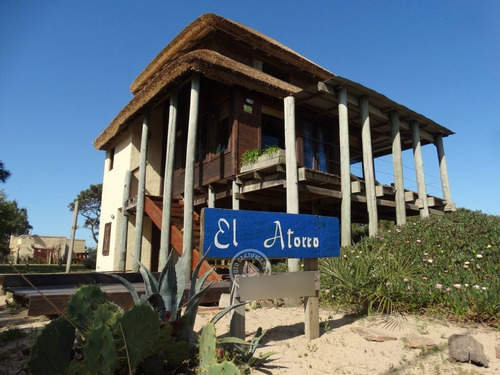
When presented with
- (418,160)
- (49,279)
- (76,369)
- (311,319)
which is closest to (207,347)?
(76,369)

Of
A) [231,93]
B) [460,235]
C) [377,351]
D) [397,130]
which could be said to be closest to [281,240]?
[377,351]

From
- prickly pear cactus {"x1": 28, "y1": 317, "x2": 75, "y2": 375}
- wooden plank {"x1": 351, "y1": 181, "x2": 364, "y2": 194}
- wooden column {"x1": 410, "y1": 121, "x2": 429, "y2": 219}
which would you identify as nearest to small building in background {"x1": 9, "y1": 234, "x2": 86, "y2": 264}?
wooden plank {"x1": 351, "y1": 181, "x2": 364, "y2": 194}

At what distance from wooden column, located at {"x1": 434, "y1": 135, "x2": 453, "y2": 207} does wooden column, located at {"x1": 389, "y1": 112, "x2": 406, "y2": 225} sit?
343cm

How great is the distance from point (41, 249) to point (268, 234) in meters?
45.8

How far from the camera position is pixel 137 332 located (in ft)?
8.25

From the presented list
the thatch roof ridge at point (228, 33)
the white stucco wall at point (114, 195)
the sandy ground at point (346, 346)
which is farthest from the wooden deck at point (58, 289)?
the thatch roof ridge at point (228, 33)

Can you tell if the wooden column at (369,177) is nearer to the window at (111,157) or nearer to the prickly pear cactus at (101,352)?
the prickly pear cactus at (101,352)

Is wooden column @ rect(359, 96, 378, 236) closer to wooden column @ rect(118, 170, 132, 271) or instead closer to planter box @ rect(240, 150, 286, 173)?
planter box @ rect(240, 150, 286, 173)

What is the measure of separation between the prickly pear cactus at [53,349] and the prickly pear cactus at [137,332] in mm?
487

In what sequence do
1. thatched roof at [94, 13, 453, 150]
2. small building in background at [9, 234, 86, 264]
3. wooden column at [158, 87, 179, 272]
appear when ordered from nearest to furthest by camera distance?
wooden column at [158, 87, 179, 272] < thatched roof at [94, 13, 453, 150] < small building in background at [9, 234, 86, 264]

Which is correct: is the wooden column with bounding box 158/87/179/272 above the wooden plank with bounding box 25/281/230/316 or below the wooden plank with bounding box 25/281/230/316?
above

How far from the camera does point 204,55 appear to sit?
9680 mm

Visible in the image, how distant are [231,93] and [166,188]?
3.89 m

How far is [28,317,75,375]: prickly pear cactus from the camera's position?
250 centimetres
